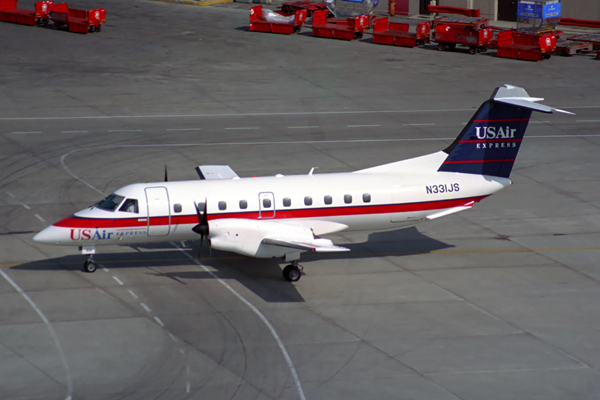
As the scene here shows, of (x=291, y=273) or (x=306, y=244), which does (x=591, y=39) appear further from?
(x=306, y=244)

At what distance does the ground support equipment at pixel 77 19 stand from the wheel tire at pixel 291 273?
47.8 m

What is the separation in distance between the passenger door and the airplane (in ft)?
0.12

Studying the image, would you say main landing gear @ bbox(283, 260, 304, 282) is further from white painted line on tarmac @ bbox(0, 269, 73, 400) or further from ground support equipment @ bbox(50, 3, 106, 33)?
ground support equipment @ bbox(50, 3, 106, 33)

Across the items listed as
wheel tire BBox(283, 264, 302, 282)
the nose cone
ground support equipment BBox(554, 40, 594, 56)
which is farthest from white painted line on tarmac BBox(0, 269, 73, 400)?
ground support equipment BBox(554, 40, 594, 56)

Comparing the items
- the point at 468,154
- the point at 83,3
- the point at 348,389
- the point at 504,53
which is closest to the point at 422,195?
the point at 468,154

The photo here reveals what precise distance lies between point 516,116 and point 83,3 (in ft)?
199

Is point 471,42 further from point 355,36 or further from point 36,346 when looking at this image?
point 36,346

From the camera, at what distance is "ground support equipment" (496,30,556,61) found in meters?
59.2

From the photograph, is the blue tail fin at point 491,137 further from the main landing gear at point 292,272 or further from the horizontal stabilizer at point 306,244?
the main landing gear at point 292,272

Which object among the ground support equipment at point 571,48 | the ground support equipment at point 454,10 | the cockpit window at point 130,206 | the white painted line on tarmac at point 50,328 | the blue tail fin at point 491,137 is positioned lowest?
the white painted line on tarmac at point 50,328

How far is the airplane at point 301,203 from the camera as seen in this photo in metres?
25.3

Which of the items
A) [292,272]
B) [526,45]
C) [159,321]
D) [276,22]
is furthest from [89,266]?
[276,22]

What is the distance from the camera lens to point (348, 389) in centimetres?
1967

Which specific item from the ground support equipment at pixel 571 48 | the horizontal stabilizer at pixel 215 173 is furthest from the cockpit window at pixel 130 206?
the ground support equipment at pixel 571 48
